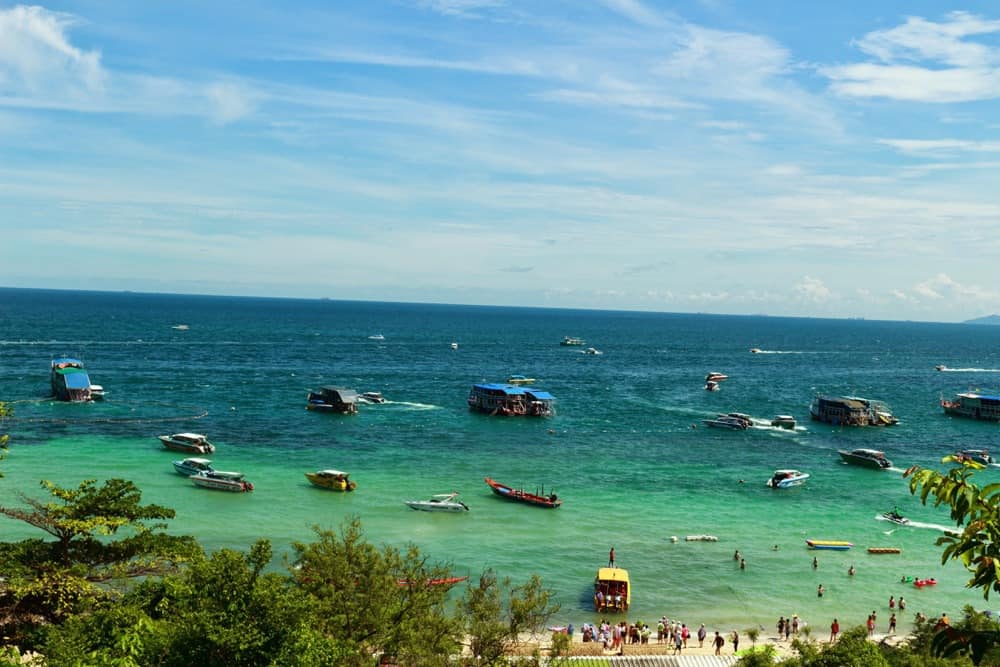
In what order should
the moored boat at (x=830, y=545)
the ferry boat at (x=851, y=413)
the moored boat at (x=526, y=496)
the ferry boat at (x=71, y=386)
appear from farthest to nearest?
the ferry boat at (x=851, y=413) → the ferry boat at (x=71, y=386) → the moored boat at (x=526, y=496) → the moored boat at (x=830, y=545)

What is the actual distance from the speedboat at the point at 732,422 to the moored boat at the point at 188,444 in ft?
207

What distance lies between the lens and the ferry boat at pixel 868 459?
273ft

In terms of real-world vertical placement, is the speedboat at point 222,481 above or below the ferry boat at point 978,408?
below

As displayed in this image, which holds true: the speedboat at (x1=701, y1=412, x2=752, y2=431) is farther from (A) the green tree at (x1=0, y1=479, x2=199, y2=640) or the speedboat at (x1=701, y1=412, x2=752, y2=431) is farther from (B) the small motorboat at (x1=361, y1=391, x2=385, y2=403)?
(A) the green tree at (x1=0, y1=479, x2=199, y2=640)

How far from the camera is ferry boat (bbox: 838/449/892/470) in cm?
8331

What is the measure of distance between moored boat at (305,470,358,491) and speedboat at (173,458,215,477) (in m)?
9.46

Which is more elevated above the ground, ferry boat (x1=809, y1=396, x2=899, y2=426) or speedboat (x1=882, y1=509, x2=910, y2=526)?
ferry boat (x1=809, y1=396, x2=899, y2=426)

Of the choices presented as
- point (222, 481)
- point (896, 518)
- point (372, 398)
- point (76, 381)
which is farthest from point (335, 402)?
point (896, 518)

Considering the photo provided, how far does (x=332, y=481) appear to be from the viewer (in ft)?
217

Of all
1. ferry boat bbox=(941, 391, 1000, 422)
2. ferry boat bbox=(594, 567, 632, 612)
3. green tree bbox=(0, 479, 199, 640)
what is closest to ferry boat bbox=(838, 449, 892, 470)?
ferry boat bbox=(941, 391, 1000, 422)

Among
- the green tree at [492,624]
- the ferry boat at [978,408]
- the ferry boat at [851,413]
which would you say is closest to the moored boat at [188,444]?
the green tree at [492,624]

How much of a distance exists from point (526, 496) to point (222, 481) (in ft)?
81.9

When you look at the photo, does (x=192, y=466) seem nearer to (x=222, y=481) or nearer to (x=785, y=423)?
(x=222, y=481)

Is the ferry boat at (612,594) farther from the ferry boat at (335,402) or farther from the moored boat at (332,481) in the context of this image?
the ferry boat at (335,402)
